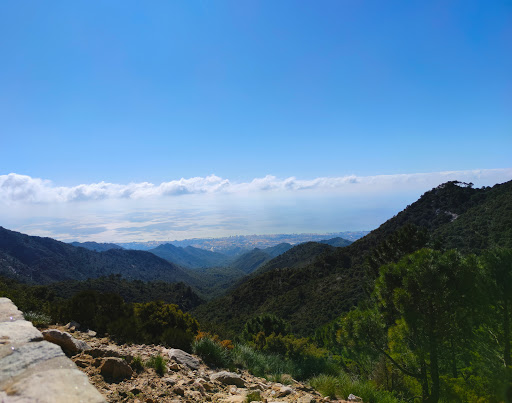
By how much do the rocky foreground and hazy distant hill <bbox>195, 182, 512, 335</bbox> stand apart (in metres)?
21.6

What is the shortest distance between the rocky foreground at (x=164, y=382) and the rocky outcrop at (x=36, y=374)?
1.79 metres

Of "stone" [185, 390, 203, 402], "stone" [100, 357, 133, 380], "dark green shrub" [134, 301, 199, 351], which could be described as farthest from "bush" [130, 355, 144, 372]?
"dark green shrub" [134, 301, 199, 351]

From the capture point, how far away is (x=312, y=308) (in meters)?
51.2

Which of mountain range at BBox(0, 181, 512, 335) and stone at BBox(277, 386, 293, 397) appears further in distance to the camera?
mountain range at BBox(0, 181, 512, 335)

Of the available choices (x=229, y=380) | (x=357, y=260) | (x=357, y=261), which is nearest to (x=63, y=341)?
(x=229, y=380)

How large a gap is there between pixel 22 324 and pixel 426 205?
95.2 m

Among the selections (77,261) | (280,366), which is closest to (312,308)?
(280,366)

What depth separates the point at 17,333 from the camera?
2.84 m

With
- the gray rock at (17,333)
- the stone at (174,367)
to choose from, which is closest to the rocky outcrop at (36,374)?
the gray rock at (17,333)

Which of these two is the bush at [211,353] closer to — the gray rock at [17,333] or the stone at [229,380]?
the stone at [229,380]

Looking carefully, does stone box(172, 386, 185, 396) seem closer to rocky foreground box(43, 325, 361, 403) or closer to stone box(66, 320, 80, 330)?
rocky foreground box(43, 325, 361, 403)

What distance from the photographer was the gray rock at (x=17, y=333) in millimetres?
2649

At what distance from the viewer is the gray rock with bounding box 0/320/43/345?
8.69 ft

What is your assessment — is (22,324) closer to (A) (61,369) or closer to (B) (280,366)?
(A) (61,369)
